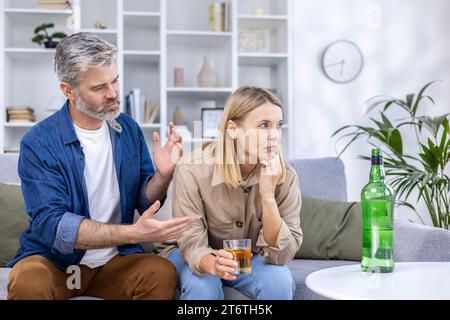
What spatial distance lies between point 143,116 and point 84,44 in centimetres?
248

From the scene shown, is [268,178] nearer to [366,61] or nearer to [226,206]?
[226,206]

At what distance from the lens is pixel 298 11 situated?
4855 millimetres

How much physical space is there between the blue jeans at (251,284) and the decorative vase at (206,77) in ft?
9.12

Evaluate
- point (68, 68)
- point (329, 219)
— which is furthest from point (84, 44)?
point (329, 219)

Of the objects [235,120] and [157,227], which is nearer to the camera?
[157,227]

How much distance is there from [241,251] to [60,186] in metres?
0.64

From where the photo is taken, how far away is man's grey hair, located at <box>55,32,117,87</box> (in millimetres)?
2082

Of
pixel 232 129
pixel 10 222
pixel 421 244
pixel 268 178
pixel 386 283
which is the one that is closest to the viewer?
pixel 386 283

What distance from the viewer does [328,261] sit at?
2.56 meters

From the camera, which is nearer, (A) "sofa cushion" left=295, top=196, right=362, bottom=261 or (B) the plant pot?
(A) "sofa cushion" left=295, top=196, right=362, bottom=261

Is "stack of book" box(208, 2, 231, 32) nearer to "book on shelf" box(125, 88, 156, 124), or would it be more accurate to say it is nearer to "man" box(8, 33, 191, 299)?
"book on shelf" box(125, 88, 156, 124)

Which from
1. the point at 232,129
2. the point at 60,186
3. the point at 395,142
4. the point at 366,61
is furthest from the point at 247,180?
the point at 366,61

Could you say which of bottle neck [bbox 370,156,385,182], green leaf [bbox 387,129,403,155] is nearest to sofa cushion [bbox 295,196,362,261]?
green leaf [bbox 387,129,403,155]
